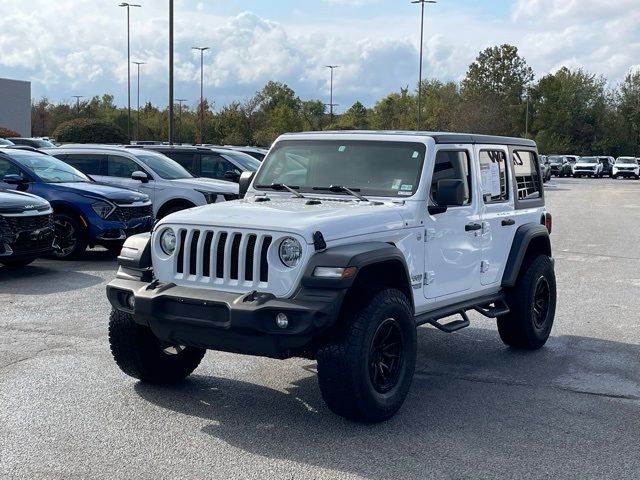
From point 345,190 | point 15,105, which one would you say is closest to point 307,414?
point 345,190

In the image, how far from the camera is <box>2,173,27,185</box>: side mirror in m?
12.8

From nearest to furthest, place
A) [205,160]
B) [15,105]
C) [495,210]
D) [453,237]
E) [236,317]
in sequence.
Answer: [236,317]
[453,237]
[495,210]
[205,160]
[15,105]

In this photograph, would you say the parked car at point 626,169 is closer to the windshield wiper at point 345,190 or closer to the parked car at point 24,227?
the parked car at point 24,227

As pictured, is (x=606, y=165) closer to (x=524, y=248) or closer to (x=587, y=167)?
(x=587, y=167)

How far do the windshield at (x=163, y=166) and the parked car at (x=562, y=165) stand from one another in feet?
161

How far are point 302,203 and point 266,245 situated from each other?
962mm

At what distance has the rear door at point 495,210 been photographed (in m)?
7.18

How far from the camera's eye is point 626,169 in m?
58.9

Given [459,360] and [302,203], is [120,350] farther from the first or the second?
[459,360]

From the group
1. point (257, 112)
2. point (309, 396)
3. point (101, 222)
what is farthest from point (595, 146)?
point (309, 396)

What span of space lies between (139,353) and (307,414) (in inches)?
49.5

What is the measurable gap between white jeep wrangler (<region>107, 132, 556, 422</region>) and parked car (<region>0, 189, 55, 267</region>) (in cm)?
503

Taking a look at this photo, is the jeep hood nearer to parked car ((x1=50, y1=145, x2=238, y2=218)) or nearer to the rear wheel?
the rear wheel

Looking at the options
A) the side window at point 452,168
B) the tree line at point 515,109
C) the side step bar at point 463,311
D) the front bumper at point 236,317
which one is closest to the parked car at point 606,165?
the tree line at point 515,109
